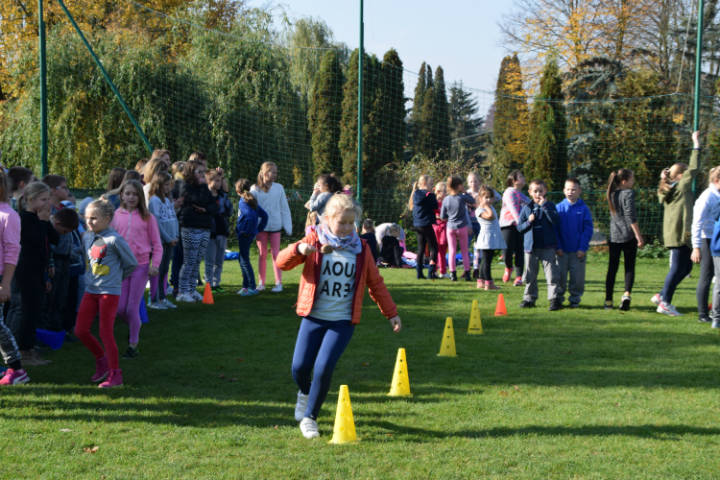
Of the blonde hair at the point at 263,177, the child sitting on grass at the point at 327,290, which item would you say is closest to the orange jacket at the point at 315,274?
the child sitting on grass at the point at 327,290

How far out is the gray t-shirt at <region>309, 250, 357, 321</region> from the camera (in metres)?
4.66

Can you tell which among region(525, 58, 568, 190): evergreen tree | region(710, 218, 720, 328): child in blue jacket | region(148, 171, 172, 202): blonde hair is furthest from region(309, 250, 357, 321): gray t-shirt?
region(525, 58, 568, 190): evergreen tree

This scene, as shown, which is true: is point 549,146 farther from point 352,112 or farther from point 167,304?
point 167,304

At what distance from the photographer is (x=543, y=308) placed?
10.0 metres

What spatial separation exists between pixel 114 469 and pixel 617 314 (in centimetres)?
731

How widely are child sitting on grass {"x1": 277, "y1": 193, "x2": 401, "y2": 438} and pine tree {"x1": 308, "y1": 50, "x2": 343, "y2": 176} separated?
82.9ft

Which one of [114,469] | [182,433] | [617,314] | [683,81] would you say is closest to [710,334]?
[617,314]

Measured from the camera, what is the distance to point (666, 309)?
9578 mm

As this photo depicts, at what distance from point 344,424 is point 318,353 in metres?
0.51

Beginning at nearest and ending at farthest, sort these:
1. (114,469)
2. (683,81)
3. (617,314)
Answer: (114,469) → (617,314) → (683,81)

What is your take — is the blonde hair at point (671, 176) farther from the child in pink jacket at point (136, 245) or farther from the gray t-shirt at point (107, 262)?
the gray t-shirt at point (107, 262)

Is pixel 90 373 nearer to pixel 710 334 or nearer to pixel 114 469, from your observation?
pixel 114 469

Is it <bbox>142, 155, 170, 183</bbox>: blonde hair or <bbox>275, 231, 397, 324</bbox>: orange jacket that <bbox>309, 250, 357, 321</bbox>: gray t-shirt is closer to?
<bbox>275, 231, 397, 324</bbox>: orange jacket

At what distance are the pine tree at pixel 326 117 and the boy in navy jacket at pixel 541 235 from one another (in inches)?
806
